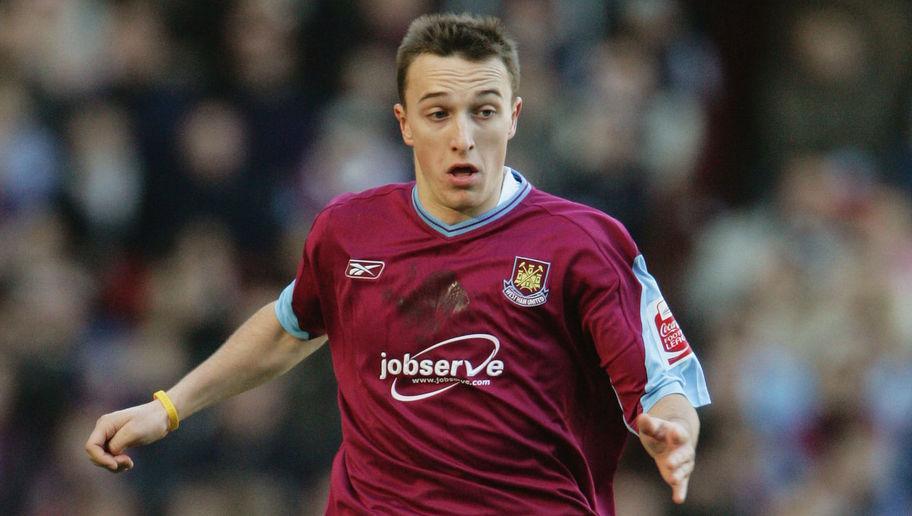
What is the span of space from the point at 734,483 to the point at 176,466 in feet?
11.0

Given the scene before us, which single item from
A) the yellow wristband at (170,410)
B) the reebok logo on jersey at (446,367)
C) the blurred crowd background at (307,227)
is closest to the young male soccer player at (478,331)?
the reebok logo on jersey at (446,367)

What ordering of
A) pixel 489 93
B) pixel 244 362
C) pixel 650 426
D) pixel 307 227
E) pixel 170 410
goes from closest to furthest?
pixel 650 426
pixel 489 93
pixel 170 410
pixel 244 362
pixel 307 227

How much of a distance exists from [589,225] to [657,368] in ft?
1.63

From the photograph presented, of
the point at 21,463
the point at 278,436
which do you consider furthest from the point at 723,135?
the point at 21,463

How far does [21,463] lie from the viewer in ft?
31.0

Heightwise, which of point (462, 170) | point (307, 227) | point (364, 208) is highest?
point (462, 170)

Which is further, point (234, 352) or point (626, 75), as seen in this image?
point (626, 75)

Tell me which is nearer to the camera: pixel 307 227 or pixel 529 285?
pixel 529 285

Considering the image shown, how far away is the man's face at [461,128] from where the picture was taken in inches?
192

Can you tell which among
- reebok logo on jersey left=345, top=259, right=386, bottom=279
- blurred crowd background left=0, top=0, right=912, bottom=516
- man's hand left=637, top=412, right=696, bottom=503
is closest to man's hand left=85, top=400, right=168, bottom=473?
reebok logo on jersey left=345, top=259, right=386, bottom=279

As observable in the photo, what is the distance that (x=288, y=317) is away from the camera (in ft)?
17.6

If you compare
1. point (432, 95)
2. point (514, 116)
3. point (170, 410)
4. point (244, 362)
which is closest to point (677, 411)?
point (514, 116)

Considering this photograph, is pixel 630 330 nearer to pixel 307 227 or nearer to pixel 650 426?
pixel 650 426

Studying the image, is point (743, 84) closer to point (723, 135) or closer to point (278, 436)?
point (723, 135)
